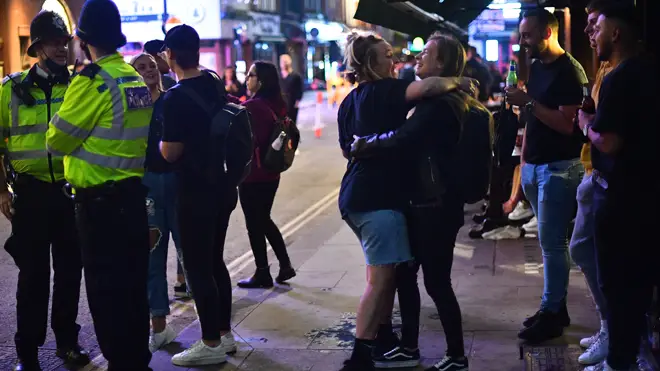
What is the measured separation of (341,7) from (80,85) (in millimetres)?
65812

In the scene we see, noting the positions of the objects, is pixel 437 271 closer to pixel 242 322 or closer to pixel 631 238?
pixel 631 238

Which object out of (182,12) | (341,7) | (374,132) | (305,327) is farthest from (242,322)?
(341,7)

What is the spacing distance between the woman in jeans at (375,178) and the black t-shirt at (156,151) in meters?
1.13

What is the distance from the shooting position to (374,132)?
5.13 metres

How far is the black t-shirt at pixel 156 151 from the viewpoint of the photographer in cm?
565

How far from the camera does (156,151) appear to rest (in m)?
5.85

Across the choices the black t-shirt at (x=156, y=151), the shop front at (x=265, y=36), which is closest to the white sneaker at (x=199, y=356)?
the black t-shirt at (x=156, y=151)

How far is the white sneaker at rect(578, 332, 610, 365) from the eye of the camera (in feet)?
17.6

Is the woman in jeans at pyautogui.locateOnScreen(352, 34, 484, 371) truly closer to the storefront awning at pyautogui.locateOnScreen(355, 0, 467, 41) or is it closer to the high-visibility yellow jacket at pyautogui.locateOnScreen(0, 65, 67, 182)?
the high-visibility yellow jacket at pyautogui.locateOnScreen(0, 65, 67, 182)

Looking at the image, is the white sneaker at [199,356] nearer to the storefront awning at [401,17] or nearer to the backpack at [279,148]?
the backpack at [279,148]

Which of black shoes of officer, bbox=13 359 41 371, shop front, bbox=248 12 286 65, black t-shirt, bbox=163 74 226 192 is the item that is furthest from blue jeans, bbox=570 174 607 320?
shop front, bbox=248 12 286 65

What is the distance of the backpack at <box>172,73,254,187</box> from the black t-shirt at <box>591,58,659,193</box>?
212 centimetres

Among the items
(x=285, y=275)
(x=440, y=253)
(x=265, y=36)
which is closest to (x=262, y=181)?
(x=285, y=275)

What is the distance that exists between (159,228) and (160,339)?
30.4 inches
